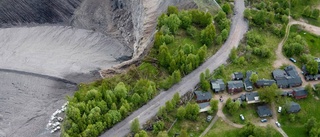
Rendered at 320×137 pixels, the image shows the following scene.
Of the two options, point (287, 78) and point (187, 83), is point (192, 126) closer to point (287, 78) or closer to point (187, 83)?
point (187, 83)

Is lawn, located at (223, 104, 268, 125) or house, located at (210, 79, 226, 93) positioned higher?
house, located at (210, 79, 226, 93)

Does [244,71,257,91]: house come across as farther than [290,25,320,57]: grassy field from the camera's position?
No

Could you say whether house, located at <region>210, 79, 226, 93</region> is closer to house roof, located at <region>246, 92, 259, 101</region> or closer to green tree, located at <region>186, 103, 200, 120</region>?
house roof, located at <region>246, 92, 259, 101</region>

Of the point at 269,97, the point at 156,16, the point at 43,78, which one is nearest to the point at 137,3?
the point at 156,16

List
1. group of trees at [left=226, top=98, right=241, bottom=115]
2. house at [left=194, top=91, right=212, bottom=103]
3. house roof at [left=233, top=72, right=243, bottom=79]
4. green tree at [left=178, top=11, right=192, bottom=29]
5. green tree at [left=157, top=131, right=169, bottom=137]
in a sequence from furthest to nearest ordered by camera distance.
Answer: green tree at [left=178, top=11, right=192, bottom=29] → house roof at [left=233, top=72, right=243, bottom=79] → house at [left=194, top=91, right=212, bottom=103] → group of trees at [left=226, top=98, right=241, bottom=115] → green tree at [left=157, top=131, right=169, bottom=137]

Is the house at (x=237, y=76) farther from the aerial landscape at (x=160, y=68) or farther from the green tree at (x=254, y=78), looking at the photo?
the green tree at (x=254, y=78)

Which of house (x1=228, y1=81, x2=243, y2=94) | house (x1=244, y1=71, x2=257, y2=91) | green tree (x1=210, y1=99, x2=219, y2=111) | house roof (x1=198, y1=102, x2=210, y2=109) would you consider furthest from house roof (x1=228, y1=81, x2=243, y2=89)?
house roof (x1=198, y1=102, x2=210, y2=109)
